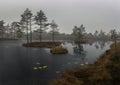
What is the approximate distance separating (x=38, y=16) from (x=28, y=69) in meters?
60.9

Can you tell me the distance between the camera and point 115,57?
2044 cm

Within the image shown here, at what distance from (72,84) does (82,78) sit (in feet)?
9.37

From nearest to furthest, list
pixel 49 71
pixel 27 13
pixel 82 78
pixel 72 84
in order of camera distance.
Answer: pixel 72 84
pixel 82 78
pixel 49 71
pixel 27 13

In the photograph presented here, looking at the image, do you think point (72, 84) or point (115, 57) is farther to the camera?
point (115, 57)

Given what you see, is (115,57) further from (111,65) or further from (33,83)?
(33,83)

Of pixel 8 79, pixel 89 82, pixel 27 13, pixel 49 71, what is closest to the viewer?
pixel 89 82

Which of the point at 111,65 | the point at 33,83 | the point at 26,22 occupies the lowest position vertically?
the point at 33,83

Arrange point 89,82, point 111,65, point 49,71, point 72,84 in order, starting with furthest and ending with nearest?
point 49,71
point 111,65
point 89,82
point 72,84

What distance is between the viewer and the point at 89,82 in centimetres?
1694

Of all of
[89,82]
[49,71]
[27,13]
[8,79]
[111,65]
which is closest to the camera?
[89,82]

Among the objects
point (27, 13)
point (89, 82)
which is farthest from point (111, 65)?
point (27, 13)

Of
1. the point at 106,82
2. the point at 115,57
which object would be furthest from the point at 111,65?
the point at 106,82

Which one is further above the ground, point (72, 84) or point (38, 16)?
point (38, 16)

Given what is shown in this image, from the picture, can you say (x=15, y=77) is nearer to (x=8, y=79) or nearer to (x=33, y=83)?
(x=8, y=79)
